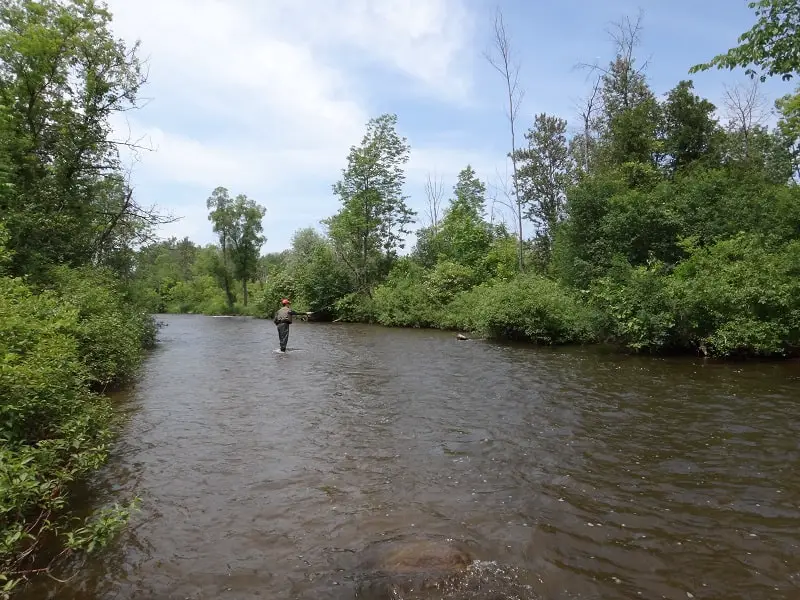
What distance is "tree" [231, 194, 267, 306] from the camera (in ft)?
236

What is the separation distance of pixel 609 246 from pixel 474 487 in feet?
67.9

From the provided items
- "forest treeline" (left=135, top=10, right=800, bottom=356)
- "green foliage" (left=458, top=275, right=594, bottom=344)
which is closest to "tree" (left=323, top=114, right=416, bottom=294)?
"forest treeline" (left=135, top=10, right=800, bottom=356)

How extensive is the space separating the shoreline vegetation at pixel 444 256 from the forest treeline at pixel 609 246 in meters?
0.11

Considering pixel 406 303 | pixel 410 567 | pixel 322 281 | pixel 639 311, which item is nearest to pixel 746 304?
pixel 639 311

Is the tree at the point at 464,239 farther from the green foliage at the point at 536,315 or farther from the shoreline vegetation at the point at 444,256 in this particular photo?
the green foliage at the point at 536,315

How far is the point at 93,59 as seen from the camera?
19984mm

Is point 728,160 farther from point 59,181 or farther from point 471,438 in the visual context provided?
point 59,181

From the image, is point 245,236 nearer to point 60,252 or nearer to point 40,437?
point 60,252

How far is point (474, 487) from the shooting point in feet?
22.4

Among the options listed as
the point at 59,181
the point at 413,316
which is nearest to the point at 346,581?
the point at 59,181

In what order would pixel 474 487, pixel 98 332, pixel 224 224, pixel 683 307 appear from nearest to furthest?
pixel 474 487, pixel 98 332, pixel 683 307, pixel 224 224

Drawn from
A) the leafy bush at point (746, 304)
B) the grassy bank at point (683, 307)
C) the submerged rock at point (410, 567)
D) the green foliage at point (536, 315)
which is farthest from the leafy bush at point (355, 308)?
the submerged rock at point (410, 567)

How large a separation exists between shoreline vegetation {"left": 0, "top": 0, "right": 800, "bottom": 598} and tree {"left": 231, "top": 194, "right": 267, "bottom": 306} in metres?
36.8

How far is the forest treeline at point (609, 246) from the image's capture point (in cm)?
1664
